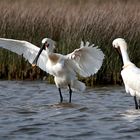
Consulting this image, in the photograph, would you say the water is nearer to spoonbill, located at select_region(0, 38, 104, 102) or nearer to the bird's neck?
spoonbill, located at select_region(0, 38, 104, 102)

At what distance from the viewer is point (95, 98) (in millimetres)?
11930

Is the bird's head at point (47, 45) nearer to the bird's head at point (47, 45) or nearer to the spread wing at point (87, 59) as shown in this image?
the bird's head at point (47, 45)

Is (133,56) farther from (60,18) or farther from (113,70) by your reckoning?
(60,18)

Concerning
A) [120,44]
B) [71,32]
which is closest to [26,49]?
[71,32]

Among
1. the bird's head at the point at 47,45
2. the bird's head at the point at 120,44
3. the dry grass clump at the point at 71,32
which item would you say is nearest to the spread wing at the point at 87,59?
the bird's head at the point at 120,44

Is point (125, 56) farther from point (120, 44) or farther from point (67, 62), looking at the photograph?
point (67, 62)

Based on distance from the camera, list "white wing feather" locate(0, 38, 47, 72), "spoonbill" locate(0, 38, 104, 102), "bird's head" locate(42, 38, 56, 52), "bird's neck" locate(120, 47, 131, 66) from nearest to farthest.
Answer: "bird's neck" locate(120, 47, 131, 66) → "spoonbill" locate(0, 38, 104, 102) → "bird's head" locate(42, 38, 56, 52) → "white wing feather" locate(0, 38, 47, 72)

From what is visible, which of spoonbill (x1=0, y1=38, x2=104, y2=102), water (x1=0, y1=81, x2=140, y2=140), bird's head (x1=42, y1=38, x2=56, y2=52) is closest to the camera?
water (x1=0, y1=81, x2=140, y2=140)

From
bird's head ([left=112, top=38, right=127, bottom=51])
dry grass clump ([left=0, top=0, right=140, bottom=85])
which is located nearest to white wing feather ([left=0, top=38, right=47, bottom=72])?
dry grass clump ([left=0, top=0, right=140, bottom=85])

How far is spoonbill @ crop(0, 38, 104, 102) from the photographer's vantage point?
11.2 metres

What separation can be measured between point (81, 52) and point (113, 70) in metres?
2.29

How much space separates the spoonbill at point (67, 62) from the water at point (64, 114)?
42 centimetres

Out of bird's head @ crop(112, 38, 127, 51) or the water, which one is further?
bird's head @ crop(112, 38, 127, 51)

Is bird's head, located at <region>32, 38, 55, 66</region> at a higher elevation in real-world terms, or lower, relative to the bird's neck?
higher
